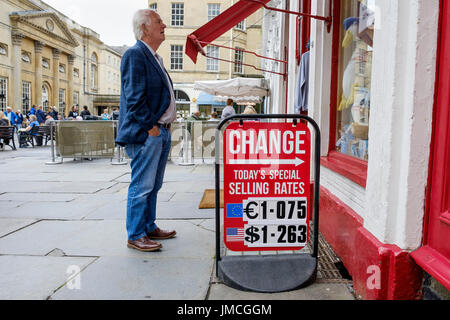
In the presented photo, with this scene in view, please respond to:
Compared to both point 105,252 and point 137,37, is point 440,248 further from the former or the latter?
point 137,37

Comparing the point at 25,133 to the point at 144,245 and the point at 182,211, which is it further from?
the point at 144,245

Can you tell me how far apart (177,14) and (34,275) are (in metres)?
32.9

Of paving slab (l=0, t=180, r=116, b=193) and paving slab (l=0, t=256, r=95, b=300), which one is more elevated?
paving slab (l=0, t=180, r=116, b=193)

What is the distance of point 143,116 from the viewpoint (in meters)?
3.05

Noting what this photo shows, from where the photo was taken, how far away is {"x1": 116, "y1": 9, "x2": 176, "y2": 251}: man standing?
3.06 metres

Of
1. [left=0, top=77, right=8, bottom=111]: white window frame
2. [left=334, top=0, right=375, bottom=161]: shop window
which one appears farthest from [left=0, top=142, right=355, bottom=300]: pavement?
[left=0, top=77, right=8, bottom=111]: white window frame

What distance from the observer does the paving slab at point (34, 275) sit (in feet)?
7.84

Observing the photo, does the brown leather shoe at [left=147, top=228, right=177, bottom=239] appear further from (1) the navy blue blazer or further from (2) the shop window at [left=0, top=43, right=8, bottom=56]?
(2) the shop window at [left=0, top=43, right=8, bottom=56]

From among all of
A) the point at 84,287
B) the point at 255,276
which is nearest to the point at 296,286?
the point at 255,276

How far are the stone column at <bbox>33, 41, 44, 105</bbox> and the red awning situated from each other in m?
39.7

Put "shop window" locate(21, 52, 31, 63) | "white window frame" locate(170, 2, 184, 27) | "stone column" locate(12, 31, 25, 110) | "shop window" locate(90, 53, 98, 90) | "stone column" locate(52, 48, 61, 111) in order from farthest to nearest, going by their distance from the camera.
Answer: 1. "shop window" locate(90, 53, 98, 90)
2. "stone column" locate(52, 48, 61, 111)
3. "shop window" locate(21, 52, 31, 63)
4. "stone column" locate(12, 31, 25, 110)
5. "white window frame" locate(170, 2, 184, 27)

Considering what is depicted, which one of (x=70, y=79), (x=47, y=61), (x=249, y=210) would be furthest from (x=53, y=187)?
(x=70, y=79)

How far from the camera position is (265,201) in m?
2.51
